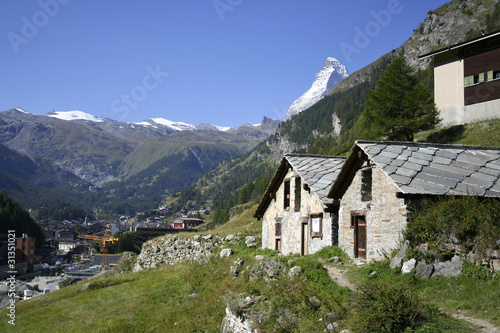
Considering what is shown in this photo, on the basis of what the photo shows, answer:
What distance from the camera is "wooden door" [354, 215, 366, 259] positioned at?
19.0 m

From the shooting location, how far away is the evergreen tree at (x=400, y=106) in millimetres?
45062

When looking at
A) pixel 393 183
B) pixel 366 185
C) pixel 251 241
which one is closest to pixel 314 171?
pixel 366 185

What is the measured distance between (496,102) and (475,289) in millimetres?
36240

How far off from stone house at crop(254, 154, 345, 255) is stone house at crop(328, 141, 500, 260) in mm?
1632

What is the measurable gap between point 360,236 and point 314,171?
270 inches

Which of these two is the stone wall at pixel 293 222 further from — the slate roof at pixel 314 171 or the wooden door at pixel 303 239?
the slate roof at pixel 314 171

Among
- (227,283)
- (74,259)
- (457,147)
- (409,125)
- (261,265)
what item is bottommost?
(74,259)

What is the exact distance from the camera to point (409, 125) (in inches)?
1779

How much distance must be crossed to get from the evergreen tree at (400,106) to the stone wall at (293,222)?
2288cm

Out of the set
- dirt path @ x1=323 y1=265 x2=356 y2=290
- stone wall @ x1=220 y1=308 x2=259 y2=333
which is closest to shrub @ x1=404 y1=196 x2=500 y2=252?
dirt path @ x1=323 y1=265 x2=356 y2=290

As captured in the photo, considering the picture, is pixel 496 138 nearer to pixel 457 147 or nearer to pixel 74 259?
pixel 457 147

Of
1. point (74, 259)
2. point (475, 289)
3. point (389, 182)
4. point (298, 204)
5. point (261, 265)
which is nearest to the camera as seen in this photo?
point (475, 289)

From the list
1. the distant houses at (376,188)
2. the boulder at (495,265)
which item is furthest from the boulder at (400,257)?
the boulder at (495,265)

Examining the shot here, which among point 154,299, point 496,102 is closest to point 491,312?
point 154,299
